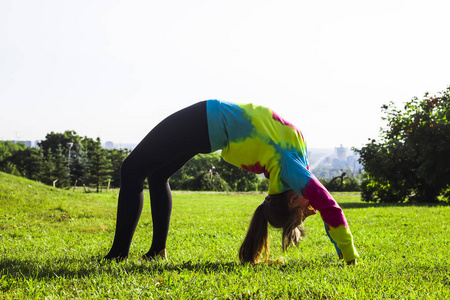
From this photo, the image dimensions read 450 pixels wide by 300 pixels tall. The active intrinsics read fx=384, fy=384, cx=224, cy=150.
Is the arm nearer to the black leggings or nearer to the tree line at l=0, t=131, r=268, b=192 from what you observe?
the black leggings

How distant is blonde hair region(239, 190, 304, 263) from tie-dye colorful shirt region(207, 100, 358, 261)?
0.43 feet

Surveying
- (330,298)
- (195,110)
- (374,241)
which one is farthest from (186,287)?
(374,241)

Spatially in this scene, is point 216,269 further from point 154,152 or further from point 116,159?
point 116,159

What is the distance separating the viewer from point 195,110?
316cm

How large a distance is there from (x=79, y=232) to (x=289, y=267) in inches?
170

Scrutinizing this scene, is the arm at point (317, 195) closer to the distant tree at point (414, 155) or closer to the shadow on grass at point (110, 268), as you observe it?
the shadow on grass at point (110, 268)

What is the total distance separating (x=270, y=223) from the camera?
10.9 ft

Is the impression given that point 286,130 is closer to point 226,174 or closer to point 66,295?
point 66,295

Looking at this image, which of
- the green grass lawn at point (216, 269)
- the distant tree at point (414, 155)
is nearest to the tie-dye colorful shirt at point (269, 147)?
the green grass lawn at point (216, 269)

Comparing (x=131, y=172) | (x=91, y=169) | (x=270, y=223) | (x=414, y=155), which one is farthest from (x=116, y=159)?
(x=270, y=223)

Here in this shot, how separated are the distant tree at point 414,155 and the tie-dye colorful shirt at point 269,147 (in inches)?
517

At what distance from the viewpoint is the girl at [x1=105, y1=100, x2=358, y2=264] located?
297cm

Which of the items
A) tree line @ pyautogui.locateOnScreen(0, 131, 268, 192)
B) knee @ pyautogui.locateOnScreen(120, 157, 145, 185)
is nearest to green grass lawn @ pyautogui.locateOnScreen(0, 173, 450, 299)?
knee @ pyautogui.locateOnScreen(120, 157, 145, 185)

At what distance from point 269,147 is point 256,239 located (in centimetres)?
99
